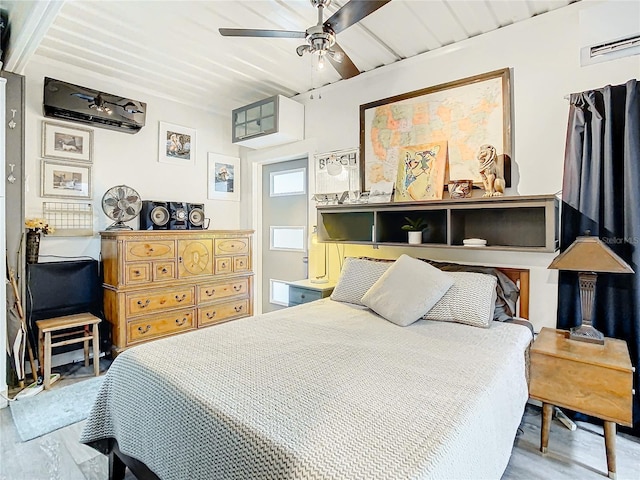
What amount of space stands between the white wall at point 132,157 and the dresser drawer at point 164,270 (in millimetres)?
635

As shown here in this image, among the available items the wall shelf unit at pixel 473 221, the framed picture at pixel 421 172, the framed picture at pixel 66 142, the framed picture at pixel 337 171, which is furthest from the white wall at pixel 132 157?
the framed picture at pixel 421 172

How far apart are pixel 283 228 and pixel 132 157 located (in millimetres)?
1739

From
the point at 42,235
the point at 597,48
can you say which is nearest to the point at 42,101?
the point at 42,235

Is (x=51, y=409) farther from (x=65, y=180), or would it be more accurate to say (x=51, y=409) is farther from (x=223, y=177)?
(x=223, y=177)

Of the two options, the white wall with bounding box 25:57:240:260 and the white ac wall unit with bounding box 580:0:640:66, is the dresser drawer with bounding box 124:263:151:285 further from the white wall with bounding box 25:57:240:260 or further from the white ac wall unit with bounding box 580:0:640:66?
the white ac wall unit with bounding box 580:0:640:66

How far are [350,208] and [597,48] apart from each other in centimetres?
194

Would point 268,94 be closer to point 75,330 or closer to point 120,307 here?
point 120,307

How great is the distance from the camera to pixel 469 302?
217 cm

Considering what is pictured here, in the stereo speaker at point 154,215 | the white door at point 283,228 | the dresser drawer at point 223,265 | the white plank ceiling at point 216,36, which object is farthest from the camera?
the white door at point 283,228

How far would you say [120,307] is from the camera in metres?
2.96

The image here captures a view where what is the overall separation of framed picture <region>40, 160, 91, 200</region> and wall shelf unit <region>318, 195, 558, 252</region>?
218cm

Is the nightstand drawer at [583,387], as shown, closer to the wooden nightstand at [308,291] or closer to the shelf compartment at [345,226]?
the wooden nightstand at [308,291]

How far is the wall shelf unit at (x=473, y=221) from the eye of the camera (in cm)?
215

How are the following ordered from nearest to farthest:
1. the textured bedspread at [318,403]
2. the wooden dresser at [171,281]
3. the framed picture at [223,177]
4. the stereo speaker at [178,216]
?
the textured bedspread at [318,403] < the wooden dresser at [171,281] < the stereo speaker at [178,216] < the framed picture at [223,177]
